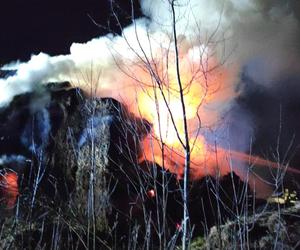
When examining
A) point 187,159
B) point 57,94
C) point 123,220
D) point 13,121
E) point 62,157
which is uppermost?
point 57,94

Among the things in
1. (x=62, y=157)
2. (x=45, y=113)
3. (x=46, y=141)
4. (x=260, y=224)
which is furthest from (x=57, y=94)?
(x=260, y=224)

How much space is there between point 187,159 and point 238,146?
47.9 ft

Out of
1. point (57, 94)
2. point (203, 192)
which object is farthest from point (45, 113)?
point (203, 192)

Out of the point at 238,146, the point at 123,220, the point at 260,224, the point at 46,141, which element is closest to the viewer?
the point at 260,224

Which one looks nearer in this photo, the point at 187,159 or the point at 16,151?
the point at 187,159

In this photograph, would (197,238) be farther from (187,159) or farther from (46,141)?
(187,159)

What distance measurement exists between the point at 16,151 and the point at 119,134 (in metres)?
3.83

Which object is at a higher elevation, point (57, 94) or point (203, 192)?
point (57, 94)

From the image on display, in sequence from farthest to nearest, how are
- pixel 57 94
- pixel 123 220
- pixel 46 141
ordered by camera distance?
pixel 57 94
pixel 46 141
pixel 123 220

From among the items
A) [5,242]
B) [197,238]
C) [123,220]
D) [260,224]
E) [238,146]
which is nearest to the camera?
[5,242]

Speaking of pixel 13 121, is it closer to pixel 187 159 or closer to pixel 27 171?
pixel 27 171

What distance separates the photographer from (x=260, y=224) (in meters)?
11.1

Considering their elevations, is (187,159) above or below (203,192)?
below

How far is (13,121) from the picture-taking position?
1593cm
